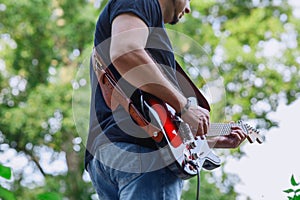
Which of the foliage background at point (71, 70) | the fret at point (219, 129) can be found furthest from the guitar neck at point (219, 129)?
the foliage background at point (71, 70)

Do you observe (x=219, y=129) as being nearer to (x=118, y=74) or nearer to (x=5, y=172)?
(x=118, y=74)

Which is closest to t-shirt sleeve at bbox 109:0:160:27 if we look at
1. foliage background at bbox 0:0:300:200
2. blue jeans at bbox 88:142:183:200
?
blue jeans at bbox 88:142:183:200

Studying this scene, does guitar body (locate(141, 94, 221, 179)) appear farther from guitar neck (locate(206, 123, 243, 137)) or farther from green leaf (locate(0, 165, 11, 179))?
green leaf (locate(0, 165, 11, 179))

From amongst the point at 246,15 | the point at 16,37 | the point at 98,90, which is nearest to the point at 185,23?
the point at 246,15

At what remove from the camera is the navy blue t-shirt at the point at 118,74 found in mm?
1736

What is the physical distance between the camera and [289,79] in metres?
11.4

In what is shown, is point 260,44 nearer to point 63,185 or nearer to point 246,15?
point 246,15

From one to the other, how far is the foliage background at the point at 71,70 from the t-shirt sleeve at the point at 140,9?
728cm

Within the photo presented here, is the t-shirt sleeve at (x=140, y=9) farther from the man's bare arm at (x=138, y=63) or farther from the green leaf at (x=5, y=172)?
the green leaf at (x=5, y=172)

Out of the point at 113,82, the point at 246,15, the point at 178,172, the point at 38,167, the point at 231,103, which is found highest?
the point at 113,82

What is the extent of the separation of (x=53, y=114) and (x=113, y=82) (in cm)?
782

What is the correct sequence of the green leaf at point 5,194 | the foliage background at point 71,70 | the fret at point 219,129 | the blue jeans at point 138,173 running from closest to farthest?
the green leaf at point 5,194 < the blue jeans at point 138,173 < the fret at point 219,129 < the foliage background at point 71,70

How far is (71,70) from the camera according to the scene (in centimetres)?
1035

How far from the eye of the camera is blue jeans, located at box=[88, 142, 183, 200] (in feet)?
5.47
